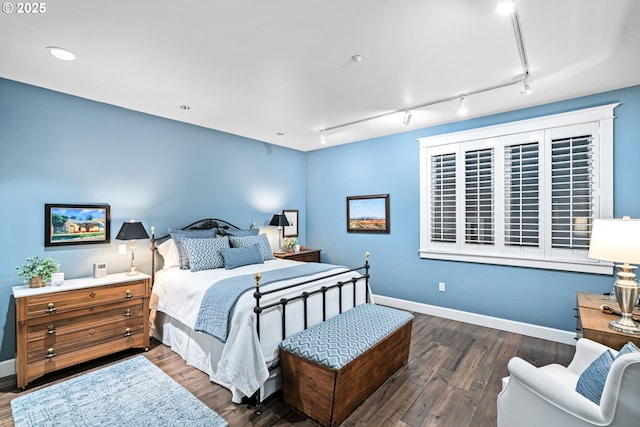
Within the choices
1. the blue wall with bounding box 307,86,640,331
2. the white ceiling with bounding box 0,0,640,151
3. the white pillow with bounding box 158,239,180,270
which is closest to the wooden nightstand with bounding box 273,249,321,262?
the blue wall with bounding box 307,86,640,331

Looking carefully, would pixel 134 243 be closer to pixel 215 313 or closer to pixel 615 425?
pixel 215 313

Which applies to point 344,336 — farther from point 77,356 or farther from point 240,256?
point 77,356

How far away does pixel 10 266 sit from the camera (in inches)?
113

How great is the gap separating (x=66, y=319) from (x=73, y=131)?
1994mm

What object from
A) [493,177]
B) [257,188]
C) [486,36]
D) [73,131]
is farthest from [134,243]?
[493,177]

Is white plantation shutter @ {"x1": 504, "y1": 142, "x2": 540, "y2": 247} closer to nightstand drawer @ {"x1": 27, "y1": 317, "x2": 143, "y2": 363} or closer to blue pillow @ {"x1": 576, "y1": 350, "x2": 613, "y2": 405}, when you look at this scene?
blue pillow @ {"x1": 576, "y1": 350, "x2": 613, "y2": 405}

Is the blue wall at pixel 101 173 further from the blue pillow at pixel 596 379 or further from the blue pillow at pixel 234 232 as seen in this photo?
the blue pillow at pixel 596 379

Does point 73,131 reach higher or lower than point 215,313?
higher

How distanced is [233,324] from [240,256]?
1.46 m

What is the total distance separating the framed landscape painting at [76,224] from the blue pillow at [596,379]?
14.2 feet

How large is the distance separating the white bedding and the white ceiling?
2.03 meters

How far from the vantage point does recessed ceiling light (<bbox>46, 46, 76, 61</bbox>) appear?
7.69ft

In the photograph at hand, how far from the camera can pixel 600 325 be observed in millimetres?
2064

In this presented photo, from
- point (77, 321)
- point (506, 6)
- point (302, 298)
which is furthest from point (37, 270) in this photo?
point (506, 6)
